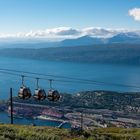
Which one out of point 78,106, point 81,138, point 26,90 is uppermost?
point 26,90

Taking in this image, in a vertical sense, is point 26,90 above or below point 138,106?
above

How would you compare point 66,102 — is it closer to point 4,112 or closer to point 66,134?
point 4,112

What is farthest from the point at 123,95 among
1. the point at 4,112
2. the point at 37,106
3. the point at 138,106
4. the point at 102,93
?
the point at 4,112

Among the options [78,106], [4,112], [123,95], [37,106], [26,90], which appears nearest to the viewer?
[26,90]

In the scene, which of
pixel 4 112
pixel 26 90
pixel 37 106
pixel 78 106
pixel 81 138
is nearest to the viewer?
pixel 81 138

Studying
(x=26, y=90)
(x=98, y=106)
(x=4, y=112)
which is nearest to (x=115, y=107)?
(x=98, y=106)

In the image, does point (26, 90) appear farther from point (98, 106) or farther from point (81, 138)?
point (98, 106)

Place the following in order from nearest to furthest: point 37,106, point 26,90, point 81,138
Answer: point 81,138
point 26,90
point 37,106

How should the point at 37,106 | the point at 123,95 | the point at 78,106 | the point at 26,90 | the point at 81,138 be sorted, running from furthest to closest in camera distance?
the point at 123,95
the point at 78,106
the point at 37,106
the point at 26,90
the point at 81,138

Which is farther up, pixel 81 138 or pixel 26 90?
pixel 26 90

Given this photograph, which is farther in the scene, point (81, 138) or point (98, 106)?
point (98, 106)
